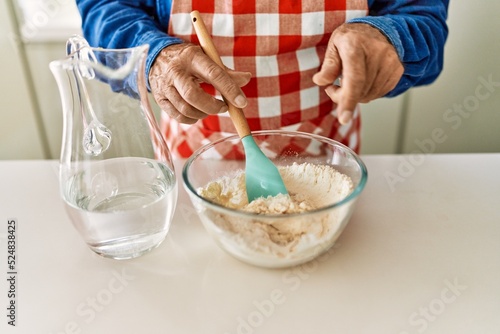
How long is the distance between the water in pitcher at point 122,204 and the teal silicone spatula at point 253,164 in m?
0.10

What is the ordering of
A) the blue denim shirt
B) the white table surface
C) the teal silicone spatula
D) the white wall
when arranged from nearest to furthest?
1. the white table surface
2. the teal silicone spatula
3. the blue denim shirt
4. the white wall

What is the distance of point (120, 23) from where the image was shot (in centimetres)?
76

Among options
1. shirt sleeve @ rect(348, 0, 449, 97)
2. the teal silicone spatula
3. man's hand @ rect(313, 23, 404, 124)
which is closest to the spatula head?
the teal silicone spatula

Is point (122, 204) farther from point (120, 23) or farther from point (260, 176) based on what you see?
point (120, 23)

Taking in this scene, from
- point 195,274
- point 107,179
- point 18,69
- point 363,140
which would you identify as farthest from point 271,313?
point 18,69

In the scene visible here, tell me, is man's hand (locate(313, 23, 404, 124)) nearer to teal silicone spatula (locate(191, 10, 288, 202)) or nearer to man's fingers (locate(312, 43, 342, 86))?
man's fingers (locate(312, 43, 342, 86))

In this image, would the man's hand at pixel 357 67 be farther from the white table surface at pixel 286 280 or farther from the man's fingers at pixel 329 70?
the white table surface at pixel 286 280

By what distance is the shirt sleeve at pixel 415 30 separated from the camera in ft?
2.21

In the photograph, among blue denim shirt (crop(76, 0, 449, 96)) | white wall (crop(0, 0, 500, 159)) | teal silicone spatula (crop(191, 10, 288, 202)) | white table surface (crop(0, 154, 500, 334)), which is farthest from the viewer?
white wall (crop(0, 0, 500, 159))

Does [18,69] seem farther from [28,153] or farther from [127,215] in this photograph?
[127,215]

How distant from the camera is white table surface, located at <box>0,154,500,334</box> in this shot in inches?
18.9

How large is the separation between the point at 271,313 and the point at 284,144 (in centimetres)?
24

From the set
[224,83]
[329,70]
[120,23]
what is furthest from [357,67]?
[120,23]

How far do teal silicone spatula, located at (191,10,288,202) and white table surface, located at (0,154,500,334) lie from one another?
3.5 inches
